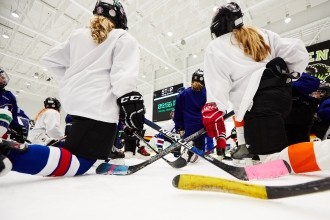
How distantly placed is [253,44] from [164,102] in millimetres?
7781

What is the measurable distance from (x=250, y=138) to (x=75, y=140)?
1.04 m

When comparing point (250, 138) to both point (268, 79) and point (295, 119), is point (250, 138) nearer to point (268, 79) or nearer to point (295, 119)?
point (268, 79)

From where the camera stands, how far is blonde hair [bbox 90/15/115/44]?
132 cm

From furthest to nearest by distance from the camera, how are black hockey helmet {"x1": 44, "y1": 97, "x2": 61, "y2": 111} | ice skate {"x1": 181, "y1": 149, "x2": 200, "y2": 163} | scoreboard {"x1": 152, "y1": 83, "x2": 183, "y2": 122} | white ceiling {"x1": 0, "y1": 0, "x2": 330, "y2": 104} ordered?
scoreboard {"x1": 152, "y1": 83, "x2": 183, "y2": 122}, white ceiling {"x1": 0, "y1": 0, "x2": 330, "y2": 104}, black hockey helmet {"x1": 44, "y1": 97, "x2": 61, "y2": 111}, ice skate {"x1": 181, "y1": 149, "x2": 200, "y2": 163}

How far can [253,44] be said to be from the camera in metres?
1.42

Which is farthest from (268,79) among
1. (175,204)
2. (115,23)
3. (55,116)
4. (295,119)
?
(55,116)

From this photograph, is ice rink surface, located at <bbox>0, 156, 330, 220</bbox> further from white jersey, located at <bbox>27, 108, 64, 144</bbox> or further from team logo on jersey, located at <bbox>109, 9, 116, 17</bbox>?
white jersey, located at <bbox>27, 108, 64, 144</bbox>

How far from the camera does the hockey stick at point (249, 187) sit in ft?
1.66

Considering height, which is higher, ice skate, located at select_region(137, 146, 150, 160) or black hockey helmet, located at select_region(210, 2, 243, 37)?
black hockey helmet, located at select_region(210, 2, 243, 37)

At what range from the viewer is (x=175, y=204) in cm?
64

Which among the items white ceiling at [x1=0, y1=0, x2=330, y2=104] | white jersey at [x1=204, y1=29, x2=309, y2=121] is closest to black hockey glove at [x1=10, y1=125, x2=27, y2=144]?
white jersey at [x1=204, y1=29, x2=309, y2=121]

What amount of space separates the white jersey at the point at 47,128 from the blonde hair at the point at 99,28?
257 centimetres

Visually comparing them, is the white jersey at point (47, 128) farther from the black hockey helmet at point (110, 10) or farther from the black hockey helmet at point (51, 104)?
the black hockey helmet at point (110, 10)

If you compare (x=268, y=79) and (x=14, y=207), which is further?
(x=268, y=79)
